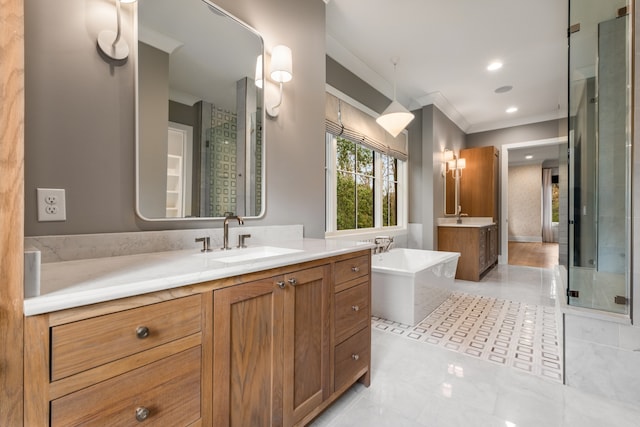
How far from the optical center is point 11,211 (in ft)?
2.06

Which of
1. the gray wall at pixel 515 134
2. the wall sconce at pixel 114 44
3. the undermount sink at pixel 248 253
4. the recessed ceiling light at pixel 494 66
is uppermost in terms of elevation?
the recessed ceiling light at pixel 494 66

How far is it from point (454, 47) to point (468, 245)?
2736mm

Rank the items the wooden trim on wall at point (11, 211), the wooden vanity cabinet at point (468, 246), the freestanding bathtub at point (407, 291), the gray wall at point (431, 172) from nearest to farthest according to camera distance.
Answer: the wooden trim on wall at point (11, 211) < the freestanding bathtub at point (407, 291) < the wooden vanity cabinet at point (468, 246) < the gray wall at point (431, 172)

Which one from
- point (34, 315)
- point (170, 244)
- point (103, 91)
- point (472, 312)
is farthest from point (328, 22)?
point (472, 312)

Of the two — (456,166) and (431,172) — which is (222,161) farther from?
(456,166)

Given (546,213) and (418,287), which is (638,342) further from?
(546,213)

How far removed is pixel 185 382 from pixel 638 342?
2365 mm

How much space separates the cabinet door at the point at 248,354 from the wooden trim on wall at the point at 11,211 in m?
0.45

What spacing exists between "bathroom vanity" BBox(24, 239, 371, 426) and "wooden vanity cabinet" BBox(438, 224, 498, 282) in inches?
141

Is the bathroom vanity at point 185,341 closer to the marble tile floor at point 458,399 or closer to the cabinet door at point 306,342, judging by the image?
the cabinet door at point 306,342

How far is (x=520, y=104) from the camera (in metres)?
4.67

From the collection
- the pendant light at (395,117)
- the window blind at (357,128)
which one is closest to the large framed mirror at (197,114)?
the window blind at (357,128)

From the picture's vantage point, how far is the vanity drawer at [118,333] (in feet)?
2.14

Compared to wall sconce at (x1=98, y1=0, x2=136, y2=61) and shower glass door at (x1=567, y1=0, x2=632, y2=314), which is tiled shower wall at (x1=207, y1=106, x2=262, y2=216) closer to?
wall sconce at (x1=98, y1=0, x2=136, y2=61)
